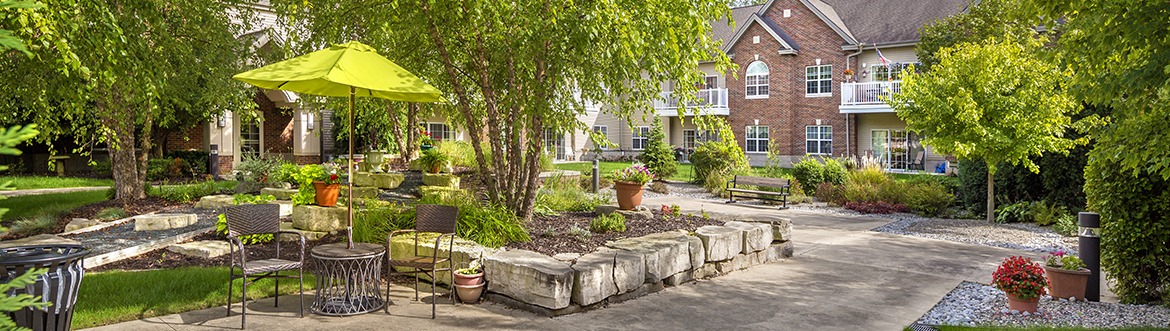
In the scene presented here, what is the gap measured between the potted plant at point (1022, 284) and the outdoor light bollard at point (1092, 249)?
926 mm

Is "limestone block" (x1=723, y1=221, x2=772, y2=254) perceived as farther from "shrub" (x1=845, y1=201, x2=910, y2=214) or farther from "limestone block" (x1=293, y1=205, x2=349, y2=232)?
"shrub" (x1=845, y1=201, x2=910, y2=214)

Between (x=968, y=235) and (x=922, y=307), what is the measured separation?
5572mm

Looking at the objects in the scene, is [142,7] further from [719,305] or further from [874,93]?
[874,93]

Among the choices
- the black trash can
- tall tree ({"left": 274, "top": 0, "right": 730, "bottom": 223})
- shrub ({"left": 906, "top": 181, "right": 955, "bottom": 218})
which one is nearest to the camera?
the black trash can

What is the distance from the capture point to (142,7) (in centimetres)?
677

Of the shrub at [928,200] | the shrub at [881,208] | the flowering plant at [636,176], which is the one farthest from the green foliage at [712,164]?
the flowering plant at [636,176]

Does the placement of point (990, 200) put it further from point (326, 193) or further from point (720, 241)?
point (326, 193)

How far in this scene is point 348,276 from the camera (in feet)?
19.4

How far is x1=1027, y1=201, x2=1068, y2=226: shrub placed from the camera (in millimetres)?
11992

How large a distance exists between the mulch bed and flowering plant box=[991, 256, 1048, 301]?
340 cm

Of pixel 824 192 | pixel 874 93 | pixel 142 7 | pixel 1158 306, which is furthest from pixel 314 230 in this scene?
pixel 874 93

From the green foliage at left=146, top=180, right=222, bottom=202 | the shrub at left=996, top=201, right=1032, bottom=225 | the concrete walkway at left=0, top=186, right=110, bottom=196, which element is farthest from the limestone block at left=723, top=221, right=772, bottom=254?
the concrete walkway at left=0, top=186, right=110, bottom=196

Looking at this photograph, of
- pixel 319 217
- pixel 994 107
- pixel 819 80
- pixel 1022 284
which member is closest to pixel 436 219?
pixel 319 217

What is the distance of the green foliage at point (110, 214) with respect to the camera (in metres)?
9.86
